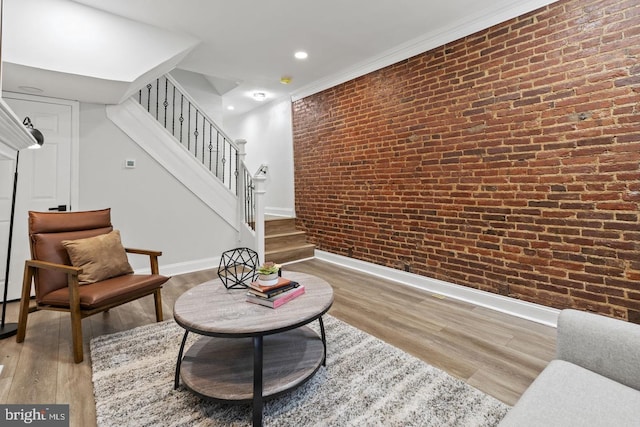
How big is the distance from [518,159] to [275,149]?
4.07 m

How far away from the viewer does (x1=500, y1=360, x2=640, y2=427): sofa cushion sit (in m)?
0.95

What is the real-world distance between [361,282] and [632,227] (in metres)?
2.40

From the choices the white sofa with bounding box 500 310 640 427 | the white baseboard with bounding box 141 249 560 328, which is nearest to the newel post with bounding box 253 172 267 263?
the white baseboard with bounding box 141 249 560 328

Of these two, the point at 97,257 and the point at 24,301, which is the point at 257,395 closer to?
the point at 97,257

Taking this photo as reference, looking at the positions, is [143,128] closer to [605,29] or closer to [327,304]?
[327,304]

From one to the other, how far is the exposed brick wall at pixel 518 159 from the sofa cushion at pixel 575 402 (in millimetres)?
1593

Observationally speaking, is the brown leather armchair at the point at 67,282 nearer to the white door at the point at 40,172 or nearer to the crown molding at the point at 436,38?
the white door at the point at 40,172

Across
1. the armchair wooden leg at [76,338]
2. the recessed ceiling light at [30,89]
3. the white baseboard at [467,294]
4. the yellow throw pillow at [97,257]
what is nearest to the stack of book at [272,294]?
the armchair wooden leg at [76,338]

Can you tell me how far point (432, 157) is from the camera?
10.8 feet

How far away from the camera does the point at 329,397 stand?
166 centimetres

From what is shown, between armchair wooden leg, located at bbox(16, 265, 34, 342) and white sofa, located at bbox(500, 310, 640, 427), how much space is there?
3.00 m

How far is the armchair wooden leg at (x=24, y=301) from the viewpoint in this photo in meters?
2.22

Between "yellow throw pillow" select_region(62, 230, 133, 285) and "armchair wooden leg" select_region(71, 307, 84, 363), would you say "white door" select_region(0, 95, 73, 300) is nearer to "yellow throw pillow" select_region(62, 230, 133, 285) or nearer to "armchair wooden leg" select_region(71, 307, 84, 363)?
"yellow throw pillow" select_region(62, 230, 133, 285)

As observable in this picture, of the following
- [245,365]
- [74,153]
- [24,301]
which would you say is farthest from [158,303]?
[74,153]
